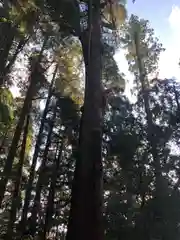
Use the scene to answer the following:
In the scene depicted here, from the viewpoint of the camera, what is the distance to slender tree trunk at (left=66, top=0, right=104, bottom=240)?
4.46 metres

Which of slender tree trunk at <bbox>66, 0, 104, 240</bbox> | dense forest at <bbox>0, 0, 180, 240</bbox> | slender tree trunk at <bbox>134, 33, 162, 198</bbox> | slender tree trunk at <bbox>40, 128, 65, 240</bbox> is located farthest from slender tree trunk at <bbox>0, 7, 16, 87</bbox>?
slender tree trunk at <bbox>134, 33, 162, 198</bbox>

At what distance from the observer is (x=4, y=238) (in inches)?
344

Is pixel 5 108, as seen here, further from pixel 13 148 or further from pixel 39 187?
pixel 39 187

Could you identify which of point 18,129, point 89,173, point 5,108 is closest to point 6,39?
point 18,129

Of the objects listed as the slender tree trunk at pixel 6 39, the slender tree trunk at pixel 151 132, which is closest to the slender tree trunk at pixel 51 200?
the slender tree trunk at pixel 151 132

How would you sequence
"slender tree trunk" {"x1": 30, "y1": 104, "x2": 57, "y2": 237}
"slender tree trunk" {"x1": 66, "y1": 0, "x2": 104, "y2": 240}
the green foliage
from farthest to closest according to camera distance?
1. "slender tree trunk" {"x1": 30, "y1": 104, "x2": 57, "y2": 237}
2. the green foliage
3. "slender tree trunk" {"x1": 66, "y1": 0, "x2": 104, "y2": 240}

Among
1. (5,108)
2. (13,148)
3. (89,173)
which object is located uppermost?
(13,148)

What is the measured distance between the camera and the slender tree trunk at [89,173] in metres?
4.46

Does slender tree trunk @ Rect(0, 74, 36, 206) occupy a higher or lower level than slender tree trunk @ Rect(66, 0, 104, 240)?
higher

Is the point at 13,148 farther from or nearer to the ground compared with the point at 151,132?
nearer to the ground

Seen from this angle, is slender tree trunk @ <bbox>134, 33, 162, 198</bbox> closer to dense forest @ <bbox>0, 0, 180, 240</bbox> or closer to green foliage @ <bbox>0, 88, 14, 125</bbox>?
dense forest @ <bbox>0, 0, 180, 240</bbox>

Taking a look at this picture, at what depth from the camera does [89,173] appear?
4965 mm

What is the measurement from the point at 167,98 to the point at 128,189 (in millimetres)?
4311

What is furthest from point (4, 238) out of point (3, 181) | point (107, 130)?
point (107, 130)
